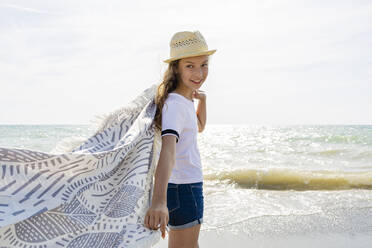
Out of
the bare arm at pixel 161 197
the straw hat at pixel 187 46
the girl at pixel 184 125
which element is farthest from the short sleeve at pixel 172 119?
the straw hat at pixel 187 46

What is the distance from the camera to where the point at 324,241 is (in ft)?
13.2

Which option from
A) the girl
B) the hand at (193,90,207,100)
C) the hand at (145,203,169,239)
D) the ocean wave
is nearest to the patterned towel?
the hand at (145,203,169,239)

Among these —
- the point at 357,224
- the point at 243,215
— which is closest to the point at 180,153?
the point at 243,215

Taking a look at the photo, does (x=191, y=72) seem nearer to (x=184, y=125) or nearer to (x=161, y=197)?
(x=184, y=125)

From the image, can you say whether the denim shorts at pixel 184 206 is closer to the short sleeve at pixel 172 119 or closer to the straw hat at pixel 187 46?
the short sleeve at pixel 172 119

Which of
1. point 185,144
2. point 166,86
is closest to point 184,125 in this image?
point 185,144

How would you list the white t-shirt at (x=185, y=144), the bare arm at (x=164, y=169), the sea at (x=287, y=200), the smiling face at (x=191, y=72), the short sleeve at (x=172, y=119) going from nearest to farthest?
the bare arm at (x=164, y=169), the short sleeve at (x=172, y=119), the white t-shirt at (x=185, y=144), the smiling face at (x=191, y=72), the sea at (x=287, y=200)

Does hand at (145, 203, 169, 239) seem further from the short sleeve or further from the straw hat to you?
the straw hat

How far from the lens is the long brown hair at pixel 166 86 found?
2098mm

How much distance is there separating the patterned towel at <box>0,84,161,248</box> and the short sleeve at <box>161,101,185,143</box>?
Answer: 3.6 inches

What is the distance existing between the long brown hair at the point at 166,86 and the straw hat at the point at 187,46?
0.06m

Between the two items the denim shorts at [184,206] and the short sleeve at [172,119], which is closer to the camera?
the short sleeve at [172,119]

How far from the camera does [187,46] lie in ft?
7.11

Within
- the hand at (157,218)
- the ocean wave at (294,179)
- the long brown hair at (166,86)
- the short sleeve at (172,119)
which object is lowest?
the ocean wave at (294,179)
